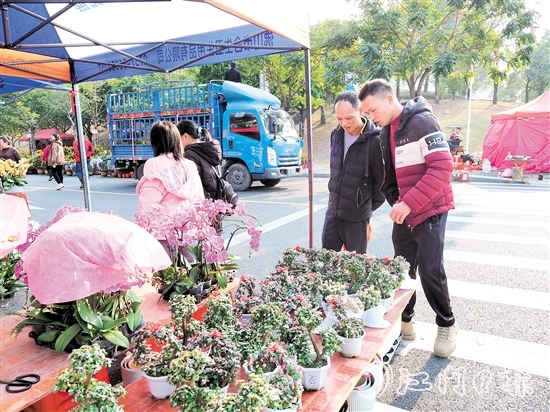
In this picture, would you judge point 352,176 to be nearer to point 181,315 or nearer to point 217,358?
point 181,315

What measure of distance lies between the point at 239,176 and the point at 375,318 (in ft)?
31.7

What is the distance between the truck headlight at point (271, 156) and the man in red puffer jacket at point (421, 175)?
8.27 m

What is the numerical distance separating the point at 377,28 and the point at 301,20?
461 inches

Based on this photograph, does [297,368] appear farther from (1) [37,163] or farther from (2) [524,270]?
(1) [37,163]

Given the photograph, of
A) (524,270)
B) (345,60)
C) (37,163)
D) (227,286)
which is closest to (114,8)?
(227,286)

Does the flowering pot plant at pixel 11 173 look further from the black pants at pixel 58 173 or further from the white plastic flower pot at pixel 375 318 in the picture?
the black pants at pixel 58 173

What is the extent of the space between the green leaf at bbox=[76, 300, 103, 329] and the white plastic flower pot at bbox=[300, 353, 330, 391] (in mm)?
866

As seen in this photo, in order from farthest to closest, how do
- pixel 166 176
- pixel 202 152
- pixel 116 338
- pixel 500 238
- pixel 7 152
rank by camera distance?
pixel 7 152, pixel 500 238, pixel 202 152, pixel 166 176, pixel 116 338

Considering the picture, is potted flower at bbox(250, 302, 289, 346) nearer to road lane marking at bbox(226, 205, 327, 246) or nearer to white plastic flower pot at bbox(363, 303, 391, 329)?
white plastic flower pot at bbox(363, 303, 391, 329)

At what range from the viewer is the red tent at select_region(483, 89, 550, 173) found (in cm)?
1423

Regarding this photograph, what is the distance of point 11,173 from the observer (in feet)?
22.0

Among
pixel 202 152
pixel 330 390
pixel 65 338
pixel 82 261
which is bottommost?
pixel 330 390

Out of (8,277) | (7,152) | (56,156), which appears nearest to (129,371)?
(8,277)

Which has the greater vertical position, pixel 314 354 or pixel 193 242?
pixel 193 242
